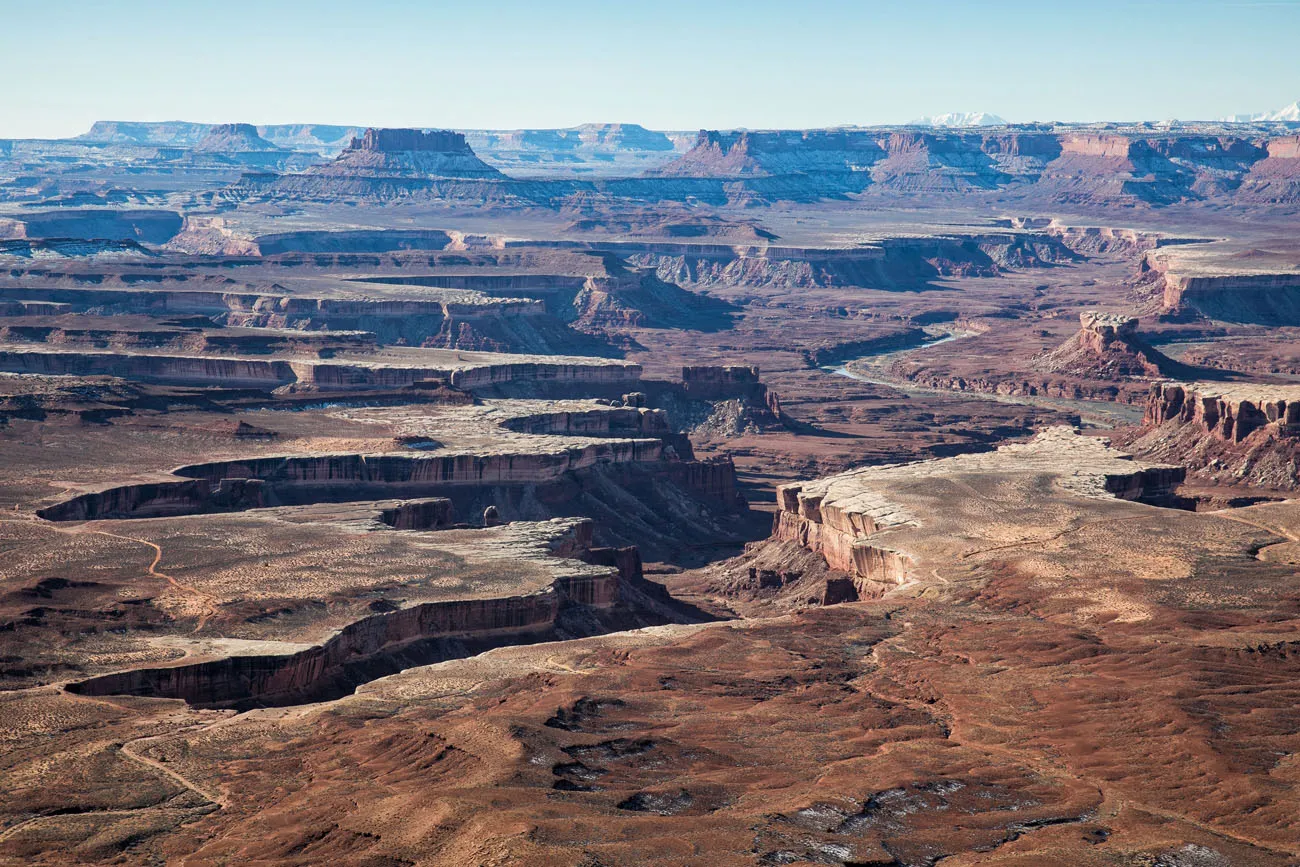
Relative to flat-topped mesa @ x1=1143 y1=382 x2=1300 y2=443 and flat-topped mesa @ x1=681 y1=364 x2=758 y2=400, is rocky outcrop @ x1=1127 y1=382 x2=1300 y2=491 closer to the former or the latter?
flat-topped mesa @ x1=1143 y1=382 x2=1300 y2=443

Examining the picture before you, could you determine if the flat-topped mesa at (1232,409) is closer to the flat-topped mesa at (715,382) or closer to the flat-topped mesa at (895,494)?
the flat-topped mesa at (895,494)

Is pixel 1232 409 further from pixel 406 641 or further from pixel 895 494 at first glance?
pixel 406 641

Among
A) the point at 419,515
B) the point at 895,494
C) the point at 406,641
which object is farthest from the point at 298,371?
the point at 406,641

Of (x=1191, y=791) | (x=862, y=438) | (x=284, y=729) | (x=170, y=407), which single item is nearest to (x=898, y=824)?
(x=1191, y=791)

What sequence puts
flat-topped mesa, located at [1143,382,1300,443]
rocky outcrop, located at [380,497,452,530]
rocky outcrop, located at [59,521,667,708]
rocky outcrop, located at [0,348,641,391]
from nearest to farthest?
rocky outcrop, located at [59,521,667,708], rocky outcrop, located at [380,497,452,530], flat-topped mesa, located at [1143,382,1300,443], rocky outcrop, located at [0,348,641,391]

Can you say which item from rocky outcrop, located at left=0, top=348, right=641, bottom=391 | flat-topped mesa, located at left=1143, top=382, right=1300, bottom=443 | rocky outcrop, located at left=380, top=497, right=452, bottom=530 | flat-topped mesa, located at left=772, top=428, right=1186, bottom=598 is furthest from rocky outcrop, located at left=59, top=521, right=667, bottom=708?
rocky outcrop, located at left=0, top=348, right=641, bottom=391

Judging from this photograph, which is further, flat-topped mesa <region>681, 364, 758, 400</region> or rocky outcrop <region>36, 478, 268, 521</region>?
flat-topped mesa <region>681, 364, 758, 400</region>

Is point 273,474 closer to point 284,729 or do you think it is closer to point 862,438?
point 284,729

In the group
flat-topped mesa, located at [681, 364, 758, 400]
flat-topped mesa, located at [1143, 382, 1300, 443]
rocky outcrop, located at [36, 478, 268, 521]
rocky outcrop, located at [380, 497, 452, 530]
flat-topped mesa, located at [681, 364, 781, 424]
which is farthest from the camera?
flat-topped mesa, located at [681, 364, 758, 400]

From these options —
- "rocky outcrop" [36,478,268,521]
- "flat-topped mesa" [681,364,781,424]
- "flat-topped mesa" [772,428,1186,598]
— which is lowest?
"flat-topped mesa" [681,364,781,424]
